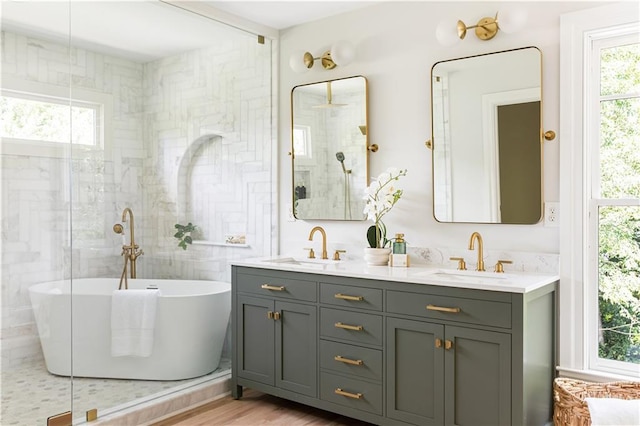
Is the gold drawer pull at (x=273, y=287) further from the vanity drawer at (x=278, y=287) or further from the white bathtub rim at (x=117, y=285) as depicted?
the white bathtub rim at (x=117, y=285)

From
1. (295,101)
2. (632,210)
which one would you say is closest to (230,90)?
(295,101)

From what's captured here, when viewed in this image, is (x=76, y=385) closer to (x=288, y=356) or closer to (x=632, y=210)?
(x=288, y=356)

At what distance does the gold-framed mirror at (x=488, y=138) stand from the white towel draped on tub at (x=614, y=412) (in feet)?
3.17

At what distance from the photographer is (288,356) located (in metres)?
3.35

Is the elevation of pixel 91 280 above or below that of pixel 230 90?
below

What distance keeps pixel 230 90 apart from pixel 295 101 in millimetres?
464

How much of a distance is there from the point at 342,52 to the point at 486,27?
3.02 ft

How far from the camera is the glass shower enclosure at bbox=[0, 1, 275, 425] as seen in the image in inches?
111

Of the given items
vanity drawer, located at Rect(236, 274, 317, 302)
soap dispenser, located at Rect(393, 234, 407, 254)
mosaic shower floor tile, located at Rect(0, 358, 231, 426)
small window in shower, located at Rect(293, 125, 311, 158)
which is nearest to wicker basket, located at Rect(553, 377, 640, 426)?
soap dispenser, located at Rect(393, 234, 407, 254)

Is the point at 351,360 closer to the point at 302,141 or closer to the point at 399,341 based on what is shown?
the point at 399,341

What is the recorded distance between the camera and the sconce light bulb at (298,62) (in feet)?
12.7

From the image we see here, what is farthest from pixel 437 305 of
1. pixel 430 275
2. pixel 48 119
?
pixel 48 119

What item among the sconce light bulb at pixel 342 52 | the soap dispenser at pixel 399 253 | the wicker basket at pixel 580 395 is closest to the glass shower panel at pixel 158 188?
the sconce light bulb at pixel 342 52

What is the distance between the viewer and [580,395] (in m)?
2.58
